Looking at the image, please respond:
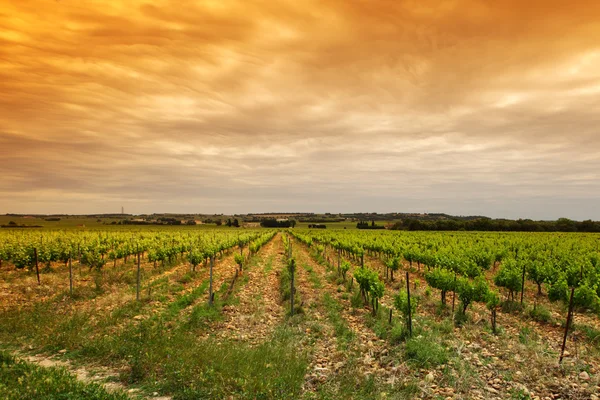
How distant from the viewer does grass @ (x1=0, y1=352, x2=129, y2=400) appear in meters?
6.54

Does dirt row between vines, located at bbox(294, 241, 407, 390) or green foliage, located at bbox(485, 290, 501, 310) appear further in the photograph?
green foliage, located at bbox(485, 290, 501, 310)

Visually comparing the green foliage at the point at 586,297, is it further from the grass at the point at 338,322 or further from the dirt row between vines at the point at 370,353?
the grass at the point at 338,322

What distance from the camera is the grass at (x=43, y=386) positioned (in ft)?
21.5

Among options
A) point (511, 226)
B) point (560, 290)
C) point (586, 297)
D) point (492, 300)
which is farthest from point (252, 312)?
point (511, 226)

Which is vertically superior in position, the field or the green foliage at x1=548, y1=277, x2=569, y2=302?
the green foliage at x1=548, y1=277, x2=569, y2=302

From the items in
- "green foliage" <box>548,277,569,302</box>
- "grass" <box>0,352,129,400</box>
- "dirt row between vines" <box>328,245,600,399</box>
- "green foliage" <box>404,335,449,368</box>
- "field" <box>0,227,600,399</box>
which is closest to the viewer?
"grass" <box>0,352,129,400</box>

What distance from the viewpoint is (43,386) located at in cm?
685

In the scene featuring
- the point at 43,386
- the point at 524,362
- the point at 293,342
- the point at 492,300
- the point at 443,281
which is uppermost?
the point at 443,281

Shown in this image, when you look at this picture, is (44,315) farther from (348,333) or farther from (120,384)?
(348,333)

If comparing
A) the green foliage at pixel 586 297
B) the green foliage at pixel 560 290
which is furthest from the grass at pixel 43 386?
the green foliage at pixel 560 290

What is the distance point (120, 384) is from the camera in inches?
294

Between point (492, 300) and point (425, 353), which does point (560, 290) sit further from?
point (425, 353)

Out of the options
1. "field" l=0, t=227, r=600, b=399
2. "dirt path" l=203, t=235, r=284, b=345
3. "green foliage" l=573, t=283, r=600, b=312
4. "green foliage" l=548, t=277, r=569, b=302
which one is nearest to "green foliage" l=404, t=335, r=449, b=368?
"field" l=0, t=227, r=600, b=399

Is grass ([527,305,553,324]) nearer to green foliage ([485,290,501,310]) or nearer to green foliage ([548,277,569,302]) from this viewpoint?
green foliage ([548,277,569,302])
